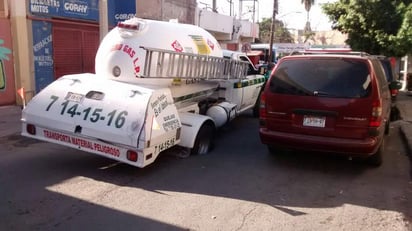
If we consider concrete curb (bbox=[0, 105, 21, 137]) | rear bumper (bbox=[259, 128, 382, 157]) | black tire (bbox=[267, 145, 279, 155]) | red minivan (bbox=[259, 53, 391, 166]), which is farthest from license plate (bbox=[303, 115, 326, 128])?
concrete curb (bbox=[0, 105, 21, 137])

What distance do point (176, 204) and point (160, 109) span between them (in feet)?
5.22

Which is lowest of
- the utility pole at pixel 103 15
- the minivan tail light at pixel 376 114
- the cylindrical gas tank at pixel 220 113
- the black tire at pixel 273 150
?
the black tire at pixel 273 150

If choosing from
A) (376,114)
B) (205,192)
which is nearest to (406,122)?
(376,114)

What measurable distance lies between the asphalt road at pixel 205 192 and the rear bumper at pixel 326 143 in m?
0.40

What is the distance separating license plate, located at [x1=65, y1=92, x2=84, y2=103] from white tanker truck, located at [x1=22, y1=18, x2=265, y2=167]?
2cm

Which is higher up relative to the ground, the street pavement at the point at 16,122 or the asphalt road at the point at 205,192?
the asphalt road at the point at 205,192

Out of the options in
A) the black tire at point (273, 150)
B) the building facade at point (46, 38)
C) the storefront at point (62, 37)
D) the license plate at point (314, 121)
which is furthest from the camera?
the storefront at point (62, 37)

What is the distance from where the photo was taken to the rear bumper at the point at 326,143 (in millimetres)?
6055

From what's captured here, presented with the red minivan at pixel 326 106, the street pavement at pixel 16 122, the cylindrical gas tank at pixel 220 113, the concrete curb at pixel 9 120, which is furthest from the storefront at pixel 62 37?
the red minivan at pixel 326 106

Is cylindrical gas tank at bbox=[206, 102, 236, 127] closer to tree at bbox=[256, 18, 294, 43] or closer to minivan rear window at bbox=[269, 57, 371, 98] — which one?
minivan rear window at bbox=[269, 57, 371, 98]

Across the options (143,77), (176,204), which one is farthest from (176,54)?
(176,204)

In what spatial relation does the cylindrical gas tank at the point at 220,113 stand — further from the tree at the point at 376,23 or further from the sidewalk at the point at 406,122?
the tree at the point at 376,23

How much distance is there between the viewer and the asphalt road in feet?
14.9

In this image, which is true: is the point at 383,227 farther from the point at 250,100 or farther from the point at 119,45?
the point at 250,100
